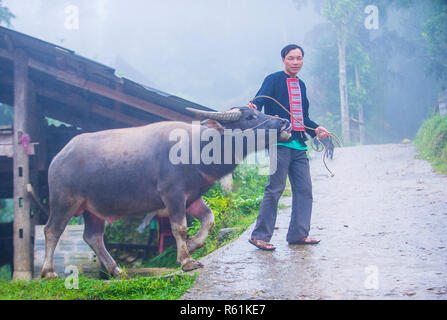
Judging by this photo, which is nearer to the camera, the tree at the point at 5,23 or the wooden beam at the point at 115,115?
the wooden beam at the point at 115,115

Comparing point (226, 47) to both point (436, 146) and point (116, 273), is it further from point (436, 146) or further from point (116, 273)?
point (116, 273)

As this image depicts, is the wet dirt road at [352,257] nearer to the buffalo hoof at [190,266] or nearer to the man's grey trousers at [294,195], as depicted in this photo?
the buffalo hoof at [190,266]

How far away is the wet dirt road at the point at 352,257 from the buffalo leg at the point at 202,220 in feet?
0.77

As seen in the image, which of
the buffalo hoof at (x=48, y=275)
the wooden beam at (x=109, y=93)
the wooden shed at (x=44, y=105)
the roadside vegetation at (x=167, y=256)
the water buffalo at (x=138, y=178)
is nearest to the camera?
the roadside vegetation at (x=167, y=256)

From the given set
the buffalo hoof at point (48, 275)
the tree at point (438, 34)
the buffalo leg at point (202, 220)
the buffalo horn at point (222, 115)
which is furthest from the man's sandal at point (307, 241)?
→ the tree at point (438, 34)

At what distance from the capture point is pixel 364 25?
80.6 feet

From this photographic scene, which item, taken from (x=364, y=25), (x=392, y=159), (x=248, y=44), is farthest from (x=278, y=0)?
(x=392, y=159)

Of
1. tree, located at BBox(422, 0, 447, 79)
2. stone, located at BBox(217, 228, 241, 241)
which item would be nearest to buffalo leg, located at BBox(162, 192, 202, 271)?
stone, located at BBox(217, 228, 241, 241)

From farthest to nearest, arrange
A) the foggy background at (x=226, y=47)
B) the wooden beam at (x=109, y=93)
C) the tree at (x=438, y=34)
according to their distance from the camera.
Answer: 1. the foggy background at (x=226, y=47)
2. the tree at (x=438, y=34)
3. the wooden beam at (x=109, y=93)

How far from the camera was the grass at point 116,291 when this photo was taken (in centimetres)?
364

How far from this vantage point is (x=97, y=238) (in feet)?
16.5

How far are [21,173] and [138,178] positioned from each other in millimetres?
3328

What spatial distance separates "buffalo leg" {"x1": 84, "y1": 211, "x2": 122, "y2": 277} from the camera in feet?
16.1
